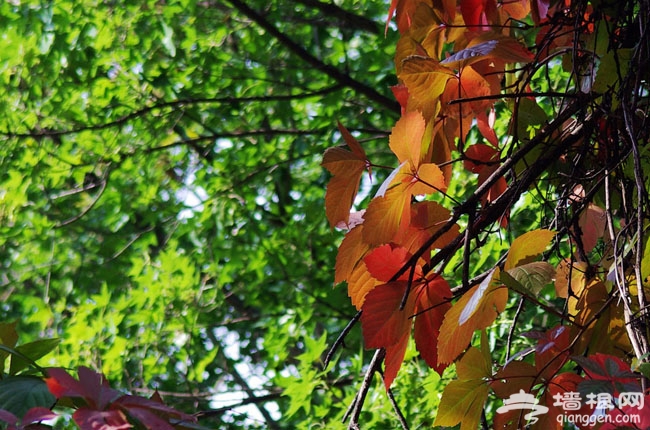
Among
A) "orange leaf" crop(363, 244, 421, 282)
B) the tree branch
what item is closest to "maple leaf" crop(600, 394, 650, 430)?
"orange leaf" crop(363, 244, 421, 282)

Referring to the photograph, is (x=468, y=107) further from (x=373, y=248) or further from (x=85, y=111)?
(x=85, y=111)

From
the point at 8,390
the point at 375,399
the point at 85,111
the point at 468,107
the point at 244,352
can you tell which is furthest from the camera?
the point at 244,352

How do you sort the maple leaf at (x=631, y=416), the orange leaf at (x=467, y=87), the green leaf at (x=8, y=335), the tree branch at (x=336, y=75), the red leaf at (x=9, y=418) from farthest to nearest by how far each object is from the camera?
the tree branch at (x=336, y=75) → the orange leaf at (x=467, y=87) → the green leaf at (x=8, y=335) → the maple leaf at (x=631, y=416) → the red leaf at (x=9, y=418)

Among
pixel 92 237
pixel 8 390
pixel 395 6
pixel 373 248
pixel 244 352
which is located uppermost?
pixel 92 237

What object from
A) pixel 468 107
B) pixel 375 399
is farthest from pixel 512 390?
pixel 375 399

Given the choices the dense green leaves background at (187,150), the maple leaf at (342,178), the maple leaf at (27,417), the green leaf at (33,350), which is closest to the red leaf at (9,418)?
the maple leaf at (27,417)

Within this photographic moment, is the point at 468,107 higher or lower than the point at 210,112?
lower

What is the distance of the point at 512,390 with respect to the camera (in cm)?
98

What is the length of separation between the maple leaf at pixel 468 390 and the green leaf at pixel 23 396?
0.42 m

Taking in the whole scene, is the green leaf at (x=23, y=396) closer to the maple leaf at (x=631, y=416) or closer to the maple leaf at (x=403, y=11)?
the maple leaf at (x=631, y=416)

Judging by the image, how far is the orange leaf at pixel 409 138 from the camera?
960 millimetres

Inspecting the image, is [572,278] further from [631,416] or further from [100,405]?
[100,405]

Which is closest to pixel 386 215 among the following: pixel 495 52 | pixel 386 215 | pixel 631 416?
pixel 386 215

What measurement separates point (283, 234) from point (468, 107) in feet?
9.06
